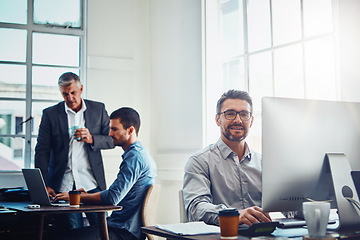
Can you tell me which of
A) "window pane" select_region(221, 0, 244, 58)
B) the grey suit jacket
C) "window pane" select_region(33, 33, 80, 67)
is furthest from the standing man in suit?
"window pane" select_region(221, 0, 244, 58)

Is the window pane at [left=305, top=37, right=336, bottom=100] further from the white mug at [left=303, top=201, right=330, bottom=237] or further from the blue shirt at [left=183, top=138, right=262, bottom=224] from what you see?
the white mug at [left=303, top=201, right=330, bottom=237]

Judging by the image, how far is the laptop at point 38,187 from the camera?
9.19ft

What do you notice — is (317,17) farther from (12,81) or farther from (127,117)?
(12,81)

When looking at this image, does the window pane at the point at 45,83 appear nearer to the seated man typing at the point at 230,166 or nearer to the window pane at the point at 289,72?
Result: the window pane at the point at 289,72

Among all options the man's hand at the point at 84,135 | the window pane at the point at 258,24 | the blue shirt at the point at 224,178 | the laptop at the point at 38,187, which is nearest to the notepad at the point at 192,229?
the blue shirt at the point at 224,178

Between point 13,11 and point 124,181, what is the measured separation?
8.55ft

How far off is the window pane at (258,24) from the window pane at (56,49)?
185cm

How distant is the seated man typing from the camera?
2.22 m

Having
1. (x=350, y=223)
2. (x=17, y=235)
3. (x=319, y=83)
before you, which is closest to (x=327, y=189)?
(x=350, y=223)

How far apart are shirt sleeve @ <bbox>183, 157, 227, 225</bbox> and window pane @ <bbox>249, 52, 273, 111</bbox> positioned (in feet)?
4.88

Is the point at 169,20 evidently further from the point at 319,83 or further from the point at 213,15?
the point at 319,83

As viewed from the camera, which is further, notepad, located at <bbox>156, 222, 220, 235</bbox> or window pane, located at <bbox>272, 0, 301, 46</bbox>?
window pane, located at <bbox>272, 0, 301, 46</bbox>

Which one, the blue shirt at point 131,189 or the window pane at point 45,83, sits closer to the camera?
the blue shirt at point 131,189

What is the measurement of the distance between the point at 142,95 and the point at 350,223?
3.29m
